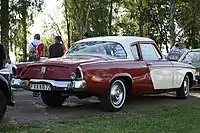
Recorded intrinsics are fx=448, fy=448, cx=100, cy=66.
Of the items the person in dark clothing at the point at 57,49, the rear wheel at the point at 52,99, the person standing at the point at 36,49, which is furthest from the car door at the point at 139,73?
the person standing at the point at 36,49

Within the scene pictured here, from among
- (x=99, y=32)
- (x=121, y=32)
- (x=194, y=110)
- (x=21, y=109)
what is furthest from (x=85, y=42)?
(x=121, y=32)

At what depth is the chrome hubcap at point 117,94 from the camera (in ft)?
31.9

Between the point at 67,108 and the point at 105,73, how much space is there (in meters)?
1.50

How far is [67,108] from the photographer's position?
1028 cm

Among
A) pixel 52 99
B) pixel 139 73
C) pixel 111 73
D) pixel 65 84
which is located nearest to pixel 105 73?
pixel 111 73

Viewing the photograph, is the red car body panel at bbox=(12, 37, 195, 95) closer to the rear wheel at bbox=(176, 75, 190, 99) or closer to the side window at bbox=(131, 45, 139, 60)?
the side window at bbox=(131, 45, 139, 60)

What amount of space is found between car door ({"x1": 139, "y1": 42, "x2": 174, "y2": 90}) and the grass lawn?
1723 millimetres

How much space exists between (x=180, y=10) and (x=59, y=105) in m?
33.3

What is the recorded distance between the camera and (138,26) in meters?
48.2

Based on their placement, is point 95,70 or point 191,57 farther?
point 191,57

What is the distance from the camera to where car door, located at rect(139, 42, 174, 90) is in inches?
428

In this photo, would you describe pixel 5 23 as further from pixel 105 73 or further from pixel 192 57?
pixel 105 73

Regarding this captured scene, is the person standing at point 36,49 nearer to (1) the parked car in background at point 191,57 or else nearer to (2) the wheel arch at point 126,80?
(2) the wheel arch at point 126,80

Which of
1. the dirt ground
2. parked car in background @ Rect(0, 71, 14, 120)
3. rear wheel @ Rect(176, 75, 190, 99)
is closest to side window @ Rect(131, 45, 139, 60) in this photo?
the dirt ground
